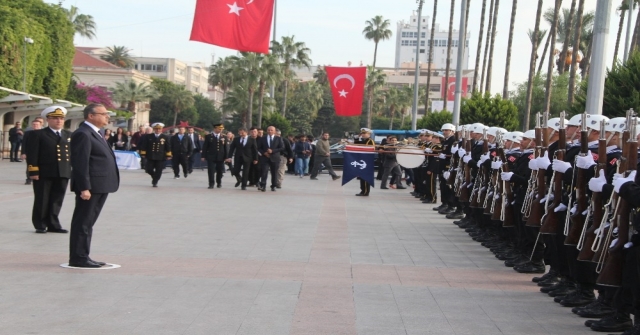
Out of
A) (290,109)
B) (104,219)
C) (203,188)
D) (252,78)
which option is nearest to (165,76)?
(290,109)

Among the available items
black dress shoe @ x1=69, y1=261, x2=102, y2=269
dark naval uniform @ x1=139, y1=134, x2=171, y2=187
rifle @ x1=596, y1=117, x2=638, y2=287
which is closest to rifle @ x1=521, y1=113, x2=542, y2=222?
rifle @ x1=596, y1=117, x2=638, y2=287

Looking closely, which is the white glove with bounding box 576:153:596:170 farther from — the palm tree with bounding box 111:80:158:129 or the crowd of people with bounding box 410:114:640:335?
the palm tree with bounding box 111:80:158:129

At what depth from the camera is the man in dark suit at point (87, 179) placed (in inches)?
356

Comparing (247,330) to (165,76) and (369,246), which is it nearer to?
(369,246)

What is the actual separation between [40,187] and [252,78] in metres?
55.5

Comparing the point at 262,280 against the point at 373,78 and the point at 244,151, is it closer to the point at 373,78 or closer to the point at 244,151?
the point at 244,151

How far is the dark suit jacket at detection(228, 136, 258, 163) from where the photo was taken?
76.7 ft

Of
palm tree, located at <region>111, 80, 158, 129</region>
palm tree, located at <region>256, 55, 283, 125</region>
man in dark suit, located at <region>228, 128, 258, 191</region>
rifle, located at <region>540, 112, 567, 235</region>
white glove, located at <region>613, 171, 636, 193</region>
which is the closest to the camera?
white glove, located at <region>613, 171, 636, 193</region>

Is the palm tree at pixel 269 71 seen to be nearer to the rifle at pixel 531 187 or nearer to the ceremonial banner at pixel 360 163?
the ceremonial banner at pixel 360 163

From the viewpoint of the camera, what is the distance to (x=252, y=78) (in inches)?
2650

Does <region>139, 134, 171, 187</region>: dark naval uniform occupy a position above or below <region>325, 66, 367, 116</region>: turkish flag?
below

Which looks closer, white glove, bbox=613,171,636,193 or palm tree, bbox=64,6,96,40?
white glove, bbox=613,171,636,193

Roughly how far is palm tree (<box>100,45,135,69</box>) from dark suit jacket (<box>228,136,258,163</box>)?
10173cm

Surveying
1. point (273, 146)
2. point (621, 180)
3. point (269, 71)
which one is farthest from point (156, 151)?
point (269, 71)
